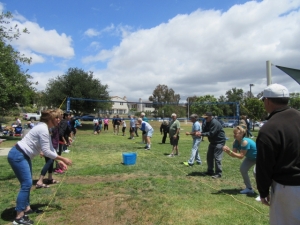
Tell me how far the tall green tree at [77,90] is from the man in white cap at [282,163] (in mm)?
31535

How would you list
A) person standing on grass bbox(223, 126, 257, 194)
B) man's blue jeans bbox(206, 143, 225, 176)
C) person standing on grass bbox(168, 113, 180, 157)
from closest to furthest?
1. person standing on grass bbox(223, 126, 257, 194)
2. man's blue jeans bbox(206, 143, 225, 176)
3. person standing on grass bbox(168, 113, 180, 157)

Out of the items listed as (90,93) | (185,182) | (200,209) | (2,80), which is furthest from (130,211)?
(90,93)

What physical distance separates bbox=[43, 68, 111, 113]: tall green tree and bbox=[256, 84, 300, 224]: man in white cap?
103ft

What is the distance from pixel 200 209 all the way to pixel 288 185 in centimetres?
249

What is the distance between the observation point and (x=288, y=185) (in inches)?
84.9

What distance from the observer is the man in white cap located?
2.13 metres

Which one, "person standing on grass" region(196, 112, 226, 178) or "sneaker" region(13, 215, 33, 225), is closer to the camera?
"sneaker" region(13, 215, 33, 225)

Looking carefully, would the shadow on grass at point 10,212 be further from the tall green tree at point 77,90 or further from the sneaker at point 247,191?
the tall green tree at point 77,90

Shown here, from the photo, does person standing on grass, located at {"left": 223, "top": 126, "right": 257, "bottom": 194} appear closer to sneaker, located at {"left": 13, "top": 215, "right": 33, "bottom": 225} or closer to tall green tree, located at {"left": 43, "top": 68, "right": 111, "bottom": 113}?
sneaker, located at {"left": 13, "top": 215, "right": 33, "bottom": 225}

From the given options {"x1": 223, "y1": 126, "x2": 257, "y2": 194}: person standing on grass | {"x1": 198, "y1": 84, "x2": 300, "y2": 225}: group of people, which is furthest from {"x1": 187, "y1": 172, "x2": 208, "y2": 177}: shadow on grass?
{"x1": 198, "y1": 84, "x2": 300, "y2": 225}: group of people

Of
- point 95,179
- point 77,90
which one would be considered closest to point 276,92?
point 95,179

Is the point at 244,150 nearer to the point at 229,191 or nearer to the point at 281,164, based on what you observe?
the point at 229,191

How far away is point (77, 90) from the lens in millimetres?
32781

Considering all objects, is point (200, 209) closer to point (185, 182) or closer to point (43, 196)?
point (185, 182)
